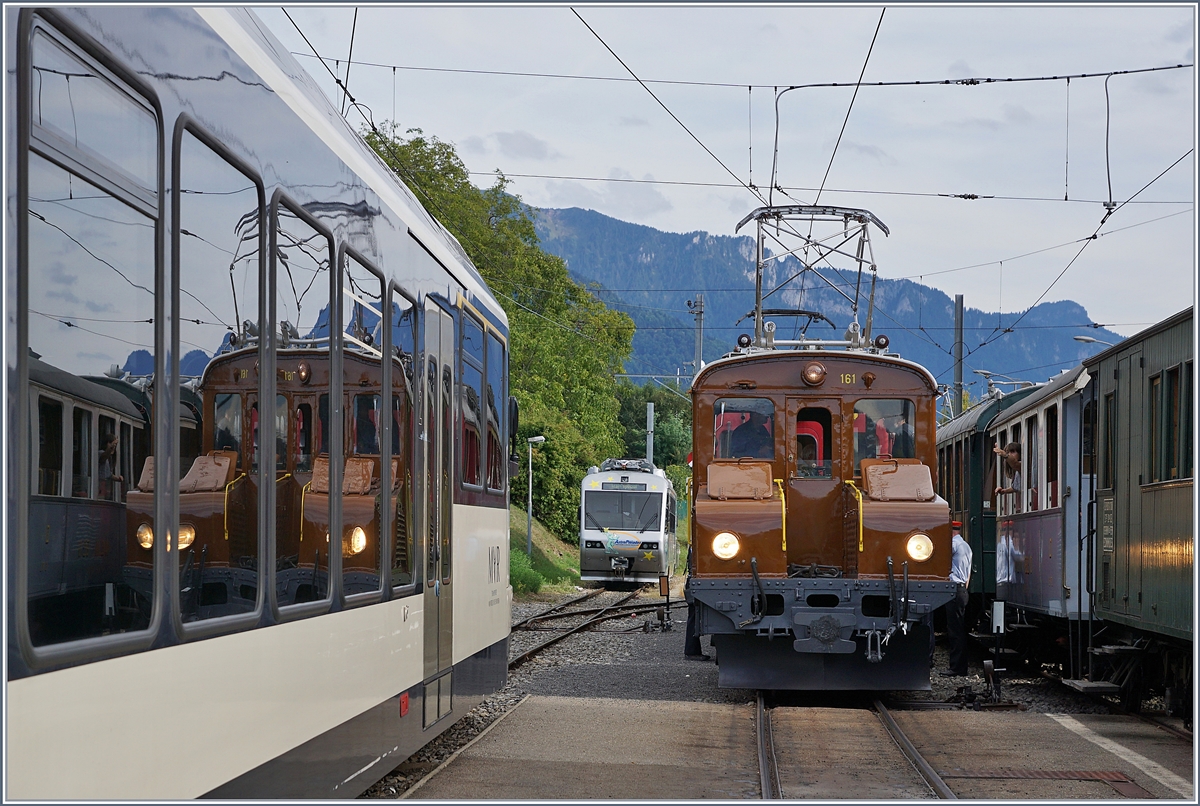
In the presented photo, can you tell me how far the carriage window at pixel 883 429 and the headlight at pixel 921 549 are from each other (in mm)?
1141

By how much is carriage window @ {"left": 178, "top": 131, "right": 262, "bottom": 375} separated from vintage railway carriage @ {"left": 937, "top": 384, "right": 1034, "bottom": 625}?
13.9 meters

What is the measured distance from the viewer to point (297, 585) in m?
5.36

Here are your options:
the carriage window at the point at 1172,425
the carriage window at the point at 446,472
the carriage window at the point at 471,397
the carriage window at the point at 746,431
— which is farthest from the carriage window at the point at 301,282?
the carriage window at the point at 746,431

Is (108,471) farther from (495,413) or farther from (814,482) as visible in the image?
(814,482)

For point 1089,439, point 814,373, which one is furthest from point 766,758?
point 1089,439

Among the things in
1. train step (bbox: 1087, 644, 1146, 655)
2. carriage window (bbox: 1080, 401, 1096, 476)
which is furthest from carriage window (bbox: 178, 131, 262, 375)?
carriage window (bbox: 1080, 401, 1096, 476)

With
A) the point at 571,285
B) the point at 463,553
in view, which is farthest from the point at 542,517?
the point at 463,553

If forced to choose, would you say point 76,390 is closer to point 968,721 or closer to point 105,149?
point 105,149

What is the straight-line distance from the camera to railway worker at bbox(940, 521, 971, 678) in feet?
43.9

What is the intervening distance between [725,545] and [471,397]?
4249mm

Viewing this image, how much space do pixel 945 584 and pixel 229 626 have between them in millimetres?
9335

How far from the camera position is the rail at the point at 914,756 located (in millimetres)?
8695

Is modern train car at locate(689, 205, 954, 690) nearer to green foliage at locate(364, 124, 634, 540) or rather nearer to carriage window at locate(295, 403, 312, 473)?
carriage window at locate(295, 403, 312, 473)

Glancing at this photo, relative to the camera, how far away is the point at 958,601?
14.2 m
